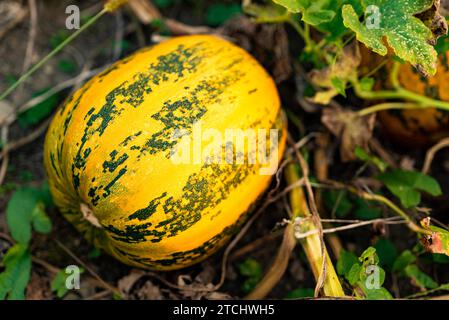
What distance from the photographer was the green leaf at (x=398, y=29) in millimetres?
1597

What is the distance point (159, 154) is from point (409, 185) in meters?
0.99

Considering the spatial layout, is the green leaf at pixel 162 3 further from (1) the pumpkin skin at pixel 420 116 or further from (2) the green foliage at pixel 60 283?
(2) the green foliage at pixel 60 283

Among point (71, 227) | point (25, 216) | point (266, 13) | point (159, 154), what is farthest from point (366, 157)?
point (25, 216)

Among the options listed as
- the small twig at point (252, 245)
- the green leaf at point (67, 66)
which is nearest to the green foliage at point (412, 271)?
the small twig at point (252, 245)

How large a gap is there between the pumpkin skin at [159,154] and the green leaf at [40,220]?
8.2 inches

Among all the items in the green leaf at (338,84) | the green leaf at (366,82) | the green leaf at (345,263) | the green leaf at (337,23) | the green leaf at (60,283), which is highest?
the green leaf at (337,23)

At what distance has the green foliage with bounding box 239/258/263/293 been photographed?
2.18m

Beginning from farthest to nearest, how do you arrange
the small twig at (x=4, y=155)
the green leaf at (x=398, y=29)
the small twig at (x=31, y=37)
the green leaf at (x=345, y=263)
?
1. the small twig at (x=31, y=37)
2. the small twig at (x=4, y=155)
3. the green leaf at (x=345, y=263)
4. the green leaf at (x=398, y=29)

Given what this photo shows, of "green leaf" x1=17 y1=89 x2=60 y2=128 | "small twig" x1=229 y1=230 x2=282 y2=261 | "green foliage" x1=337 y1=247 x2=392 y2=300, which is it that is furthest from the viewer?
"green leaf" x1=17 y1=89 x2=60 y2=128

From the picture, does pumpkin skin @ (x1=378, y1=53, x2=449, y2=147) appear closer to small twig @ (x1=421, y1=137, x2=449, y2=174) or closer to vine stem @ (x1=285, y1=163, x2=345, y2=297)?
small twig @ (x1=421, y1=137, x2=449, y2=174)

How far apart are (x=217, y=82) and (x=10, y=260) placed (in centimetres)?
102

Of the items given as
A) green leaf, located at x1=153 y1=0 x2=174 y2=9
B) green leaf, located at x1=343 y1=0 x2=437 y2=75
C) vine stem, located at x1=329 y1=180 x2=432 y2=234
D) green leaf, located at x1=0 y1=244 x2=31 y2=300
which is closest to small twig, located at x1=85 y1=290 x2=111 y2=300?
green leaf, located at x1=0 y1=244 x2=31 y2=300

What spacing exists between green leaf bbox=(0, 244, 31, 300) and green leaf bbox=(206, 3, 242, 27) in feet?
4.57

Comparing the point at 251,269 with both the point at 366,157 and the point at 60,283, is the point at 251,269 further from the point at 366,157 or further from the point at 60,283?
the point at 60,283
